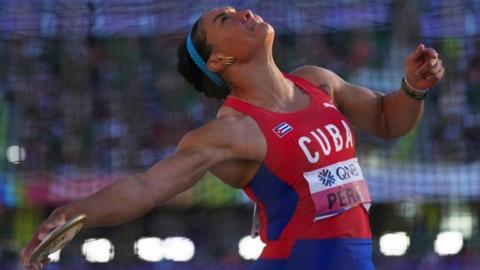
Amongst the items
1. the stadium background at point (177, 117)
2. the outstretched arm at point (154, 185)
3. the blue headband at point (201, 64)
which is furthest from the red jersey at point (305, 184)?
the stadium background at point (177, 117)

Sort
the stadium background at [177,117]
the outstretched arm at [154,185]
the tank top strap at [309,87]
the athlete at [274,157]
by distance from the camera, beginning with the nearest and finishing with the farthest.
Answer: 1. the outstretched arm at [154,185]
2. the athlete at [274,157]
3. the tank top strap at [309,87]
4. the stadium background at [177,117]

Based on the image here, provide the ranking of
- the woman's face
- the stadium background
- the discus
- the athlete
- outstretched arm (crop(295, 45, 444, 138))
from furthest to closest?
1. the stadium background
2. outstretched arm (crop(295, 45, 444, 138))
3. the woman's face
4. the athlete
5. the discus

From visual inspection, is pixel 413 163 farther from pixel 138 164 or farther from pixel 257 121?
pixel 257 121

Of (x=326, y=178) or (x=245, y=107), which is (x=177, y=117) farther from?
(x=326, y=178)

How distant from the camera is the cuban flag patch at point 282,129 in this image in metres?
3.20

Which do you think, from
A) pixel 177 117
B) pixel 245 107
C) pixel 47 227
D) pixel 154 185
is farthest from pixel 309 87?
pixel 177 117

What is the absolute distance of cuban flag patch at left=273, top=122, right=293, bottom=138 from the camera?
126 inches

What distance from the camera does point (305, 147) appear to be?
319 centimetres

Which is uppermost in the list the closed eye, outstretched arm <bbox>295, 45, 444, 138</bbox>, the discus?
the closed eye

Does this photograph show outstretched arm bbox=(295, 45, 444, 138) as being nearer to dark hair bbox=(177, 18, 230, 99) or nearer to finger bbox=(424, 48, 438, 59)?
Result: finger bbox=(424, 48, 438, 59)

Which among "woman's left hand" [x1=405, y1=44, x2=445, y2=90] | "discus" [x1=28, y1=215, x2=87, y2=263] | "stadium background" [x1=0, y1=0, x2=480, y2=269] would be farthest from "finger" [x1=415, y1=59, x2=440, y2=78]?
"stadium background" [x1=0, y1=0, x2=480, y2=269]

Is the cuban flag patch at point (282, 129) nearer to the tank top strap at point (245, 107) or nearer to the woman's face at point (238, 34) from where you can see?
the tank top strap at point (245, 107)

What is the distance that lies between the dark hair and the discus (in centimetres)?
100

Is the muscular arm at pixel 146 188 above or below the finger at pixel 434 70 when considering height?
below
